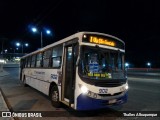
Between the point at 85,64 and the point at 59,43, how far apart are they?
2.63 meters

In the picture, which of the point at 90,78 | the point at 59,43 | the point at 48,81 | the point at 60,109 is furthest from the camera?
the point at 48,81

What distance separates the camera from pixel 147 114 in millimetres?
7516

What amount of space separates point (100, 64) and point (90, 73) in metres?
0.56

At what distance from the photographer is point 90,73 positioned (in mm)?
6766

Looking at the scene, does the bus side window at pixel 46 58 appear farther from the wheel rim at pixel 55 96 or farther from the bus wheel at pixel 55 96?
the wheel rim at pixel 55 96

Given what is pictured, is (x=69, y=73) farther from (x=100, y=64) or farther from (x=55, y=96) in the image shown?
(x=55, y=96)

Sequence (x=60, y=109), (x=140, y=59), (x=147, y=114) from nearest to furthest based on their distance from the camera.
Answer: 1. (x=147, y=114)
2. (x=60, y=109)
3. (x=140, y=59)

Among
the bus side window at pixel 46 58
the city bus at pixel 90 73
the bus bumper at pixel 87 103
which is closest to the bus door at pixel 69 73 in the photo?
the city bus at pixel 90 73

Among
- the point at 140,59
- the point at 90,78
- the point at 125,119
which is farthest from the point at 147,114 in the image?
the point at 140,59

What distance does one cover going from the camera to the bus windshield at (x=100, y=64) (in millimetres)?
6807

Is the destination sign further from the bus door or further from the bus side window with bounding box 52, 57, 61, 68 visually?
the bus side window with bounding box 52, 57, 61, 68

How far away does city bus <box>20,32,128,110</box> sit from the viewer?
668 cm

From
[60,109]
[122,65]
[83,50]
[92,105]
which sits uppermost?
[83,50]

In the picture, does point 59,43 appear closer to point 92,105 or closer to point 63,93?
point 63,93
